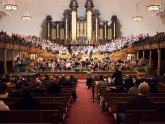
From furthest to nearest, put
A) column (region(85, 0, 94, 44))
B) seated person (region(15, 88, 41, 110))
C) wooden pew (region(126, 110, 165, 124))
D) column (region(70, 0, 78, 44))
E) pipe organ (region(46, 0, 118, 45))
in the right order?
column (region(70, 0, 78, 44)), column (region(85, 0, 94, 44)), pipe organ (region(46, 0, 118, 45)), seated person (region(15, 88, 41, 110)), wooden pew (region(126, 110, 165, 124))

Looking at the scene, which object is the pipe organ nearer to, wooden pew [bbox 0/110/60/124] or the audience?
the audience

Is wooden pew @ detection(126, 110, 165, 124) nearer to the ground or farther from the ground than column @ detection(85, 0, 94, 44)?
nearer to the ground

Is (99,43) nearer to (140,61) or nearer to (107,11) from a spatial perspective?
(107,11)

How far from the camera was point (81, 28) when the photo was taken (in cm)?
3844

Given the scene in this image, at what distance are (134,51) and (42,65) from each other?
28.9 feet

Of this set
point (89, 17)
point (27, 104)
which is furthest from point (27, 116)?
point (89, 17)

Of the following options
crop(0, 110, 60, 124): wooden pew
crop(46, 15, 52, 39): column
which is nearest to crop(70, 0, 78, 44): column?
crop(46, 15, 52, 39): column

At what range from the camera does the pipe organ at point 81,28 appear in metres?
37.6

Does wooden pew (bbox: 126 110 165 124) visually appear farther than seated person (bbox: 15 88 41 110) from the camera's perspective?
No

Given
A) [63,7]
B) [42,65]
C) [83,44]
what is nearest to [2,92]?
[42,65]

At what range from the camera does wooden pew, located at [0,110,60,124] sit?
17.5ft

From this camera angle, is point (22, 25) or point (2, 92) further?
point (22, 25)

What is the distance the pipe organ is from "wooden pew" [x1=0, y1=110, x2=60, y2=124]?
32.0 meters

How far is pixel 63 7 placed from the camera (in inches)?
1556
